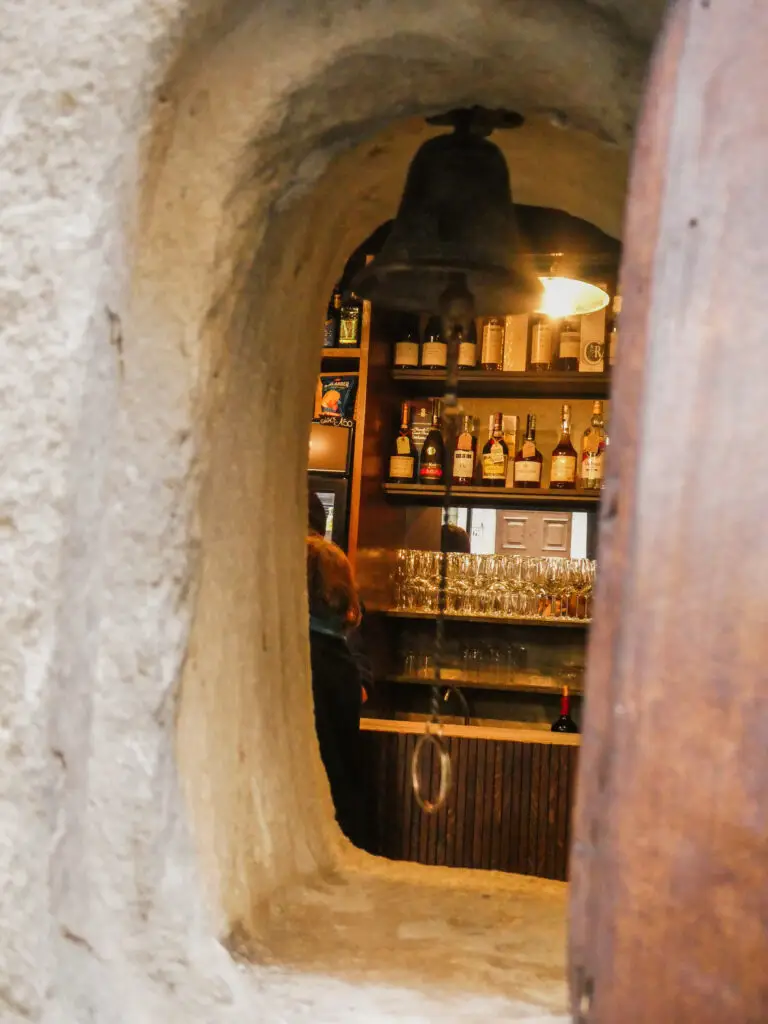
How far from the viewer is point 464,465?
109 inches

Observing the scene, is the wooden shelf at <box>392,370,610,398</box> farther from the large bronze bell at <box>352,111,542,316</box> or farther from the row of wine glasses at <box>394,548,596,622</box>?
the large bronze bell at <box>352,111,542,316</box>

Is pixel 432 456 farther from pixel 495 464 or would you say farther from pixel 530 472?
pixel 530 472

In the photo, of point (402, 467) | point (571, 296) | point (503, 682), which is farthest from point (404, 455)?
point (571, 296)

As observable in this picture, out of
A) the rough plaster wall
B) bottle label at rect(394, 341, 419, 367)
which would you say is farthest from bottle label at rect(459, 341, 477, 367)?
the rough plaster wall

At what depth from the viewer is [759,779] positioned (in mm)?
364

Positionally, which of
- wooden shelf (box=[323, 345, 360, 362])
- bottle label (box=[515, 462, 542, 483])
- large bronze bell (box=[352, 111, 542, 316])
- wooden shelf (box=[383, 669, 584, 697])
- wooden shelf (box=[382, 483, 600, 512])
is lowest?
wooden shelf (box=[383, 669, 584, 697])

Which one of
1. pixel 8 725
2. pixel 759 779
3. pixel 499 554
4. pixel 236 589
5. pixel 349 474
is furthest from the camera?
pixel 499 554

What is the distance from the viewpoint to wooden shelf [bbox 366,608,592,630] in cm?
265

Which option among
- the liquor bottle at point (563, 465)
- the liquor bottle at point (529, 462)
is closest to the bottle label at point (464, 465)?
the liquor bottle at point (529, 462)

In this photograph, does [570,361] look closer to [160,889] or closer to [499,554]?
[499,554]

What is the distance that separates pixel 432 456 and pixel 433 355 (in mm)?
318

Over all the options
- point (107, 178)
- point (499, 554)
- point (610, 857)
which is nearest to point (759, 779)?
point (610, 857)

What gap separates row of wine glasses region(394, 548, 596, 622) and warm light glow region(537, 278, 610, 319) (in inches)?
43.3

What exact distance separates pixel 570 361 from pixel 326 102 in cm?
205
